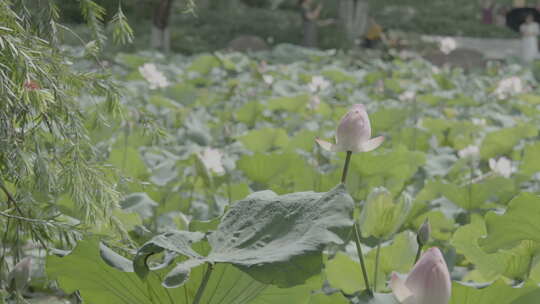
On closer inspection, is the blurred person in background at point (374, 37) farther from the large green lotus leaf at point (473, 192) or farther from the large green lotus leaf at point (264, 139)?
the large green lotus leaf at point (473, 192)

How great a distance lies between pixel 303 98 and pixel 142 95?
0.85 metres

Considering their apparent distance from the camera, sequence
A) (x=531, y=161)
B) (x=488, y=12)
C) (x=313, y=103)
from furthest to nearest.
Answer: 1. (x=488, y=12)
2. (x=313, y=103)
3. (x=531, y=161)

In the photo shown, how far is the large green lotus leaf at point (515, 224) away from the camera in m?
0.69

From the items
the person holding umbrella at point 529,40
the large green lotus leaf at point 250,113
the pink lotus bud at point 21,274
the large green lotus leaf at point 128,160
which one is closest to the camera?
the pink lotus bud at point 21,274

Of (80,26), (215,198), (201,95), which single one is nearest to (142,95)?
(201,95)

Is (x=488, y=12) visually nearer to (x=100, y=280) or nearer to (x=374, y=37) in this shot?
(x=374, y=37)

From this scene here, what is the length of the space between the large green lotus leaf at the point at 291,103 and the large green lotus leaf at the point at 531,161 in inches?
43.3

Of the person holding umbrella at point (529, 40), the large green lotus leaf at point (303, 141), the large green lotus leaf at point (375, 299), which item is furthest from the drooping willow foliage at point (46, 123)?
the person holding umbrella at point (529, 40)

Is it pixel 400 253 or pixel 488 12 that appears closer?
pixel 400 253

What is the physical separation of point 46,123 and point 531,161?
3.87 ft

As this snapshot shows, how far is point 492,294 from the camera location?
0.62 metres

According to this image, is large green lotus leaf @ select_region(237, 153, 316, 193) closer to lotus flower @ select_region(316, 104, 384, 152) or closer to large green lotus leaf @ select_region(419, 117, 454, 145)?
lotus flower @ select_region(316, 104, 384, 152)

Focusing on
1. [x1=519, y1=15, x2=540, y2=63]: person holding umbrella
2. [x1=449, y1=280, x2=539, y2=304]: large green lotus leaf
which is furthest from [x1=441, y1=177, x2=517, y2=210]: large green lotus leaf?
[x1=519, y1=15, x2=540, y2=63]: person holding umbrella

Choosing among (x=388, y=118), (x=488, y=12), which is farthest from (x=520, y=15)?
(x=488, y=12)
